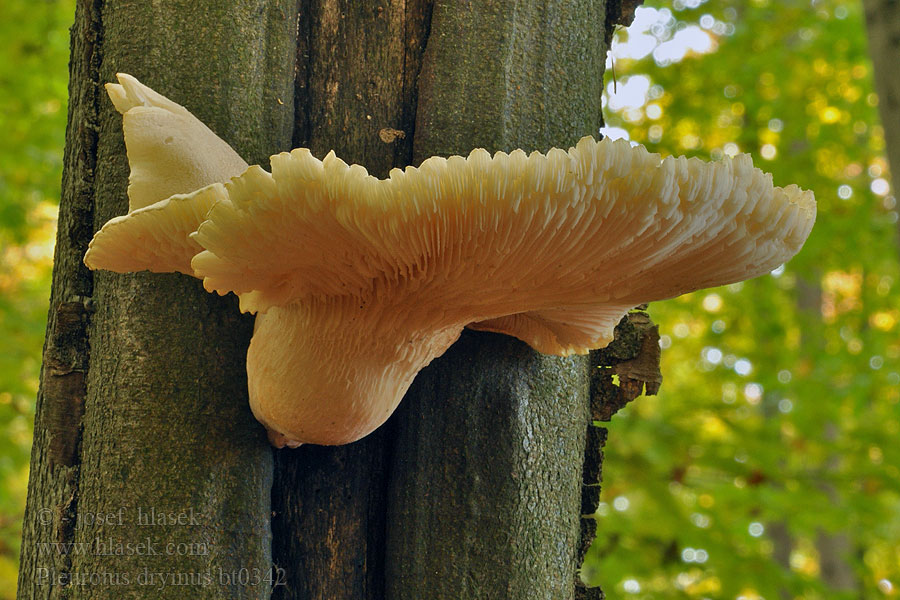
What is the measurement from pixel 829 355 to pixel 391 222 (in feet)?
21.5

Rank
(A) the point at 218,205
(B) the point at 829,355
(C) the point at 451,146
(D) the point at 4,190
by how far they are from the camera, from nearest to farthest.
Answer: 1. (A) the point at 218,205
2. (C) the point at 451,146
3. (D) the point at 4,190
4. (B) the point at 829,355

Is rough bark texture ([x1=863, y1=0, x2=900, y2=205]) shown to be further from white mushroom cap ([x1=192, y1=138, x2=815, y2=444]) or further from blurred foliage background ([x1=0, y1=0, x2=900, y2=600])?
white mushroom cap ([x1=192, y1=138, x2=815, y2=444])

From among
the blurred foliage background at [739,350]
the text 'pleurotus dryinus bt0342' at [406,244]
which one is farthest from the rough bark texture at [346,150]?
the blurred foliage background at [739,350]

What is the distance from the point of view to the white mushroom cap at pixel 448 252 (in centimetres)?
102

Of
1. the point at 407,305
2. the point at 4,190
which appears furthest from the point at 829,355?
the point at 4,190

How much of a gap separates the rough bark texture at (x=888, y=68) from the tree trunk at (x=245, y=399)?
10.2ft

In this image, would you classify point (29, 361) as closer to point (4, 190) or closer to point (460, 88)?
point (4, 190)

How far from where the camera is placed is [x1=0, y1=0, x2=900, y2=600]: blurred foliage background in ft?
13.8

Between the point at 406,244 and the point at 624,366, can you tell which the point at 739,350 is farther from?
the point at 406,244

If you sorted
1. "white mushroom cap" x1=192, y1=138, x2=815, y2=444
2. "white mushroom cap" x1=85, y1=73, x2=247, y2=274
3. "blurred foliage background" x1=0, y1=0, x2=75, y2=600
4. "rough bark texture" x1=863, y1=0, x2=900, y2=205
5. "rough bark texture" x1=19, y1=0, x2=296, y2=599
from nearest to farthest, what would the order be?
"white mushroom cap" x1=192, y1=138, x2=815, y2=444 < "white mushroom cap" x1=85, y1=73, x2=247, y2=274 < "rough bark texture" x1=19, y1=0, x2=296, y2=599 < "rough bark texture" x1=863, y1=0, x2=900, y2=205 < "blurred foliage background" x1=0, y1=0, x2=75, y2=600

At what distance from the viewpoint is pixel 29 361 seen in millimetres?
5266

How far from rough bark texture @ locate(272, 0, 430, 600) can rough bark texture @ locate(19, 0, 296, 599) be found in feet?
0.27

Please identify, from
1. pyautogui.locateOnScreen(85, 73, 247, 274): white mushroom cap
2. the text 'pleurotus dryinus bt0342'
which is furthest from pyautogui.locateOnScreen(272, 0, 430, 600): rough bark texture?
pyautogui.locateOnScreen(85, 73, 247, 274): white mushroom cap

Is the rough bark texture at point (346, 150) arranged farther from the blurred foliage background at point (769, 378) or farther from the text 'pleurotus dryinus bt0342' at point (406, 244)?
the blurred foliage background at point (769, 378)
